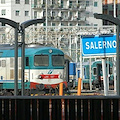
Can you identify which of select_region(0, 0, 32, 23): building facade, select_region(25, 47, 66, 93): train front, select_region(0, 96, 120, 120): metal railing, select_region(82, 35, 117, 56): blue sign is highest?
select_region(0, 0, 32, 23): building facade

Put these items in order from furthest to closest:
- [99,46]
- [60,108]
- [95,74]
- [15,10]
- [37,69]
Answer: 1. [15,10]
2. [95,74]
3. [37,69]
4. [99,46]
5. [60,108]

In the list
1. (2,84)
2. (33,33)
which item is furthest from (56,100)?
(33,33)

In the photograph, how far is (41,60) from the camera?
3309cm

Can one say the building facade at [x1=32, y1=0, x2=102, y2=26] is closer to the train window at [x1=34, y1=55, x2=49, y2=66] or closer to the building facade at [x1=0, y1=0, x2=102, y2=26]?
the building facade at [x1=0, y1=0, x2=102, y2=26]

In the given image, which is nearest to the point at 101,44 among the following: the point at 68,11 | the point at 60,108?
the point at 60,108

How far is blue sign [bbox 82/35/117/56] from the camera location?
24203 millimetres

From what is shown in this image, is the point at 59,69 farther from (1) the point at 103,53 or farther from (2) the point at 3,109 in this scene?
(2) the point at 3,109

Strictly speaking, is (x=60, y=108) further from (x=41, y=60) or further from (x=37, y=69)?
(x=41, y=60)

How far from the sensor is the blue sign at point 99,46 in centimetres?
2420

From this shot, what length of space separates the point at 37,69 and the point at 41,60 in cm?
57

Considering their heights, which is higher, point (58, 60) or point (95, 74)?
point (58, 60)

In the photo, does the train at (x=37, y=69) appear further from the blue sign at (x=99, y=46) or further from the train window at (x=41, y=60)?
the blue sign at (x=99, y=46)

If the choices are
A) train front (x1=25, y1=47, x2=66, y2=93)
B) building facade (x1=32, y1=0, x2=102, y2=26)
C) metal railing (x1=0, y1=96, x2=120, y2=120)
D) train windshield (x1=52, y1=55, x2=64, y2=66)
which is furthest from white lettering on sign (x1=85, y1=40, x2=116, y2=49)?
building facade (x1=32, y1=0, x2=102, y2=26)

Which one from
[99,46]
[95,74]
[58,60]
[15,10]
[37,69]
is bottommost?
[95,74]
